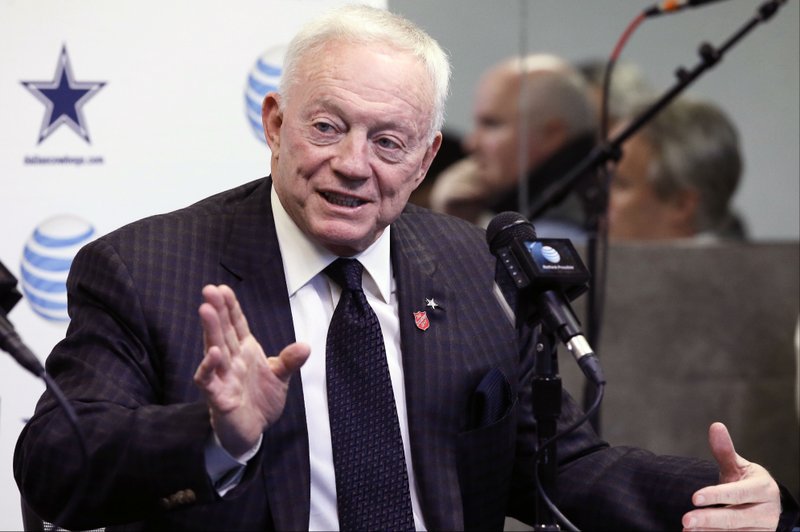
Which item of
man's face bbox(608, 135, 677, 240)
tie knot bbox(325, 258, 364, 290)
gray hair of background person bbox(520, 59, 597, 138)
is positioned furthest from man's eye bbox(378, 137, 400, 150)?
man's face bbox(608, 135, 677, 240)

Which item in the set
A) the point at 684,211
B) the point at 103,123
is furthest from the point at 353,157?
the point at 684,211

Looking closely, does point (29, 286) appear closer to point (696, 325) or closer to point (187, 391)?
point (187, 391)

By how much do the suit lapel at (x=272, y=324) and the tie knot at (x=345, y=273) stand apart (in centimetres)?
10

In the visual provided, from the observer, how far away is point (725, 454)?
5.67ft

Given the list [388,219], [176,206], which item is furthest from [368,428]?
[176,206]

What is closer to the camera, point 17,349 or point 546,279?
point 17,349

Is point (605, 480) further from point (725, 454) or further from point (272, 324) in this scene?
point (272, 324)

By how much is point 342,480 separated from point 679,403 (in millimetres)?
2734

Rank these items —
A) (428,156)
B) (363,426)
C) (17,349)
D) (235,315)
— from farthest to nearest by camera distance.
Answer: (428,156)
(363,426)
(235,315)
(17,349)

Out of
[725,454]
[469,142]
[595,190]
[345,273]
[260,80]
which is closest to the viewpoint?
[725,454]

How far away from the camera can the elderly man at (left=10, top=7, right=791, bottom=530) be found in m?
1.67

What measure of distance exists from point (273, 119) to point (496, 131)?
2338 mm

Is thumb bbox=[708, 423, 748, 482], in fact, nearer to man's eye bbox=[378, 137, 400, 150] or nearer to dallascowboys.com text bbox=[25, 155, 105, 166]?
man's eye bbox=[378, 137, 400, 150]

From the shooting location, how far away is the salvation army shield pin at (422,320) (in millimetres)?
1983
